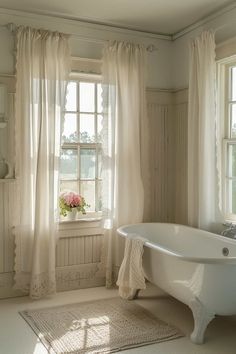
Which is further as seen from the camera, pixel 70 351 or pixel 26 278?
pixel 26 278

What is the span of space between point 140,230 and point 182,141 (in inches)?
46.2

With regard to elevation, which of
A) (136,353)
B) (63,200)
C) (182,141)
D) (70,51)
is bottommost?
(136,353)

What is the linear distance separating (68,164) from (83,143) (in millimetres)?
277

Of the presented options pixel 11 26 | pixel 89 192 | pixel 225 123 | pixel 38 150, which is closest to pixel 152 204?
pixel 89 192

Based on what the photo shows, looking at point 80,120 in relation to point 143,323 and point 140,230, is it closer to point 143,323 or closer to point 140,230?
point 140,230

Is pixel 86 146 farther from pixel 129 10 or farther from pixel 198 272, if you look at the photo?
pixel 198 272

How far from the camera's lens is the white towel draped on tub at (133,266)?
11.7ft

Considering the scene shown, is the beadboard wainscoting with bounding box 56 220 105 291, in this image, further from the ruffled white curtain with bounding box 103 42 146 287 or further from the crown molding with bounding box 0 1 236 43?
the crown molding with bounding box 0 1 236 43

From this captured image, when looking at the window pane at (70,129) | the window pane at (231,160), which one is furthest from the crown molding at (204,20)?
the window pane at (70,129)

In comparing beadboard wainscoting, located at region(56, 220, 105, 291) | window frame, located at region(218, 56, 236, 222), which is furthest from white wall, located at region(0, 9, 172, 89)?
beadboard wainscoting, located at region(56, 220, 105, 291)

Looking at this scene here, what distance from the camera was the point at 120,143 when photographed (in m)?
4.20

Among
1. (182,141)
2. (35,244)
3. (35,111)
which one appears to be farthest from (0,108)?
(182,141)

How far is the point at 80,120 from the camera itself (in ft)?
14.1

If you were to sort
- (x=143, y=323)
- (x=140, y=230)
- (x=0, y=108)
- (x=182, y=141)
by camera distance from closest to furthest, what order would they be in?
(x=143, y=323) → (x=0, y=108) → (x=140, y=230) → (x=182, y=141)
